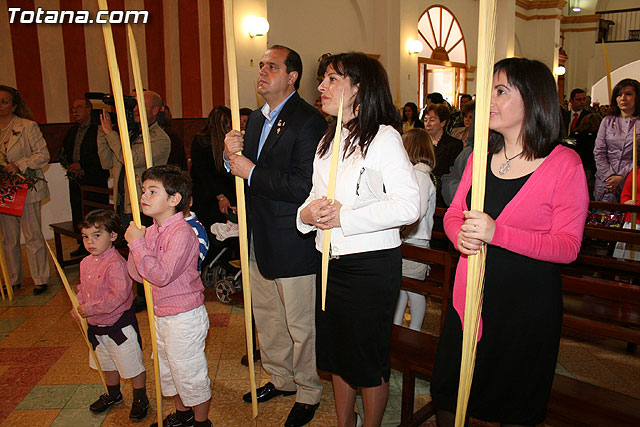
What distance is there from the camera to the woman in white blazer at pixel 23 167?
386cm

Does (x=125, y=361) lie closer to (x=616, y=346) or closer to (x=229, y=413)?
(x=229, y=413)

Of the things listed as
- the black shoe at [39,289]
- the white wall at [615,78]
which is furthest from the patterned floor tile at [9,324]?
the white wall at [615,78]

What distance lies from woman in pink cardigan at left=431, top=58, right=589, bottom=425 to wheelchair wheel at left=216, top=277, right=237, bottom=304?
7.81 ft

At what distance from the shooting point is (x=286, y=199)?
80.1 inches

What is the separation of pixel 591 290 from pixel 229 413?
1.71 meters

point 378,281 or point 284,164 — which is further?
point 284,164

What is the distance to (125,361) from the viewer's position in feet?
7.45

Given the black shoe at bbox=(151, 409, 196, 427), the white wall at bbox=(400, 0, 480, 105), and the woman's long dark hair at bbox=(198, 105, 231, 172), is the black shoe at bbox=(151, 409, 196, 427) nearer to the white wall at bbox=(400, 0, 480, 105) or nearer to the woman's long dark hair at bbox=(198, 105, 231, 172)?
the woman's long dark hair at bbox=(198, 105, 231, 172)

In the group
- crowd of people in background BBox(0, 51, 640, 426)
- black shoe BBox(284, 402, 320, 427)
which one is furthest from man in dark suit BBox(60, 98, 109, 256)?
black shoe BBox(284, 402, 320, 427)

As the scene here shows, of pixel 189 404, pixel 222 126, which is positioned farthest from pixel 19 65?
pixel 189 404

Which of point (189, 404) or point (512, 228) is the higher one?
point (512, 228)

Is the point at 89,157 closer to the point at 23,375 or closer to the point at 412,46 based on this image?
the point at 23,375

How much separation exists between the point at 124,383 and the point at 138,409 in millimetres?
425

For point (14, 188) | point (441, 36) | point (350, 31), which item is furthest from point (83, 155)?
point (441, 36)
